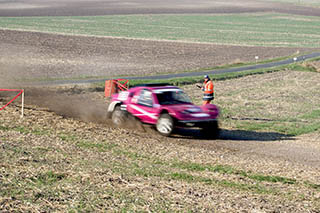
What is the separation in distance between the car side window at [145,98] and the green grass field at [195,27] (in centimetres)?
4909

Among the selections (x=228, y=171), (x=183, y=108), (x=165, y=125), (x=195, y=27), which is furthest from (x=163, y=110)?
(x=195, y=27)

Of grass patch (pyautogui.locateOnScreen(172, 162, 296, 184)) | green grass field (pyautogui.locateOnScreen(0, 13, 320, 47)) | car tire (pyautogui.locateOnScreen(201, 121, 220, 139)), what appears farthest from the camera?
green grass field (pyautogui.locateOnScreen(0, 13, 320, 47))

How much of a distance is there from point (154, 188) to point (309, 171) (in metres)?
5.31

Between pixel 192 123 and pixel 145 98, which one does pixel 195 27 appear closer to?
pixel 145 98

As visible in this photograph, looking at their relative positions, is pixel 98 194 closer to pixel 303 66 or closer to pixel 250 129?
pixel 250 129

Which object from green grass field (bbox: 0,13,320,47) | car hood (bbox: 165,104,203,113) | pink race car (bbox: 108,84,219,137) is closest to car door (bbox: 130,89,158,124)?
pink race car (bbox: 108,84,219,137)

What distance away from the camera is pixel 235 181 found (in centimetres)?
1308

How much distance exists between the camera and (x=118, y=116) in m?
20.4

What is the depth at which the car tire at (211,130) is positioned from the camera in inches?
748

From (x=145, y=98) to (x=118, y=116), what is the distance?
146 cm

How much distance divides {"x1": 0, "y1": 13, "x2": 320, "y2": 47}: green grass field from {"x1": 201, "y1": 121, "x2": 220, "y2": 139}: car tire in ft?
162

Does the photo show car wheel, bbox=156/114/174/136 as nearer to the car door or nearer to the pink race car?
the pink race car

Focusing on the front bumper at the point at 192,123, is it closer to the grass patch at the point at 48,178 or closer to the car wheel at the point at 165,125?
the car wheel at the point at 165,125

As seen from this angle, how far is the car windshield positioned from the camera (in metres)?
19.4
